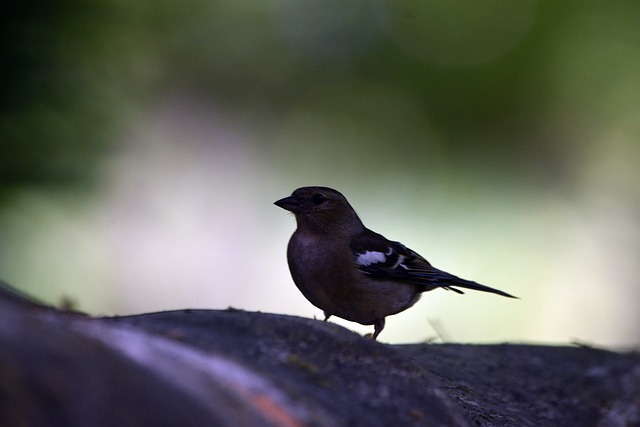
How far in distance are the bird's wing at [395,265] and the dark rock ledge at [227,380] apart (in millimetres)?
1017

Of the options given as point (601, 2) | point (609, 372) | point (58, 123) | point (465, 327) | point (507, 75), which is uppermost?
point (601, 2)

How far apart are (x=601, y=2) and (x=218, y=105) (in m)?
4.13

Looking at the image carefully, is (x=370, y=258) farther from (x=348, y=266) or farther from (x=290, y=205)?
(x=290, y=205)

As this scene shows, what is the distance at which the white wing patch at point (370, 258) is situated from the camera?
5.05m

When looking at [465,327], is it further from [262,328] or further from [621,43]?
[262,328]

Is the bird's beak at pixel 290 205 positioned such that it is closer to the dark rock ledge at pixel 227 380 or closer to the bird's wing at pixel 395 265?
the bird's wing at pixel 395 265

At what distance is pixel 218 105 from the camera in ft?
32.7

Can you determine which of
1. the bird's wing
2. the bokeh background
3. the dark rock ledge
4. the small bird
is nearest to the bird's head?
the small bird

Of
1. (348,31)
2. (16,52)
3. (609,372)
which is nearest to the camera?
(609,372)

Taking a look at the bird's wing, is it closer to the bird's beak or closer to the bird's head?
the bird's head

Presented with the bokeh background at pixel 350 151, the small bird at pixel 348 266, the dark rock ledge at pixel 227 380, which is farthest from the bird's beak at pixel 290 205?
the bokeh background at pixel 350 151

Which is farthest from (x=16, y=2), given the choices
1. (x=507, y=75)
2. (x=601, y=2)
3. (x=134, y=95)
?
(x=601, y=2)

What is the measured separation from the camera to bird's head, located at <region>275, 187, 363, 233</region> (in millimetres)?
5176

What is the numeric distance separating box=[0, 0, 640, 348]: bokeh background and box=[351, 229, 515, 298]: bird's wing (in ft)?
10.2
